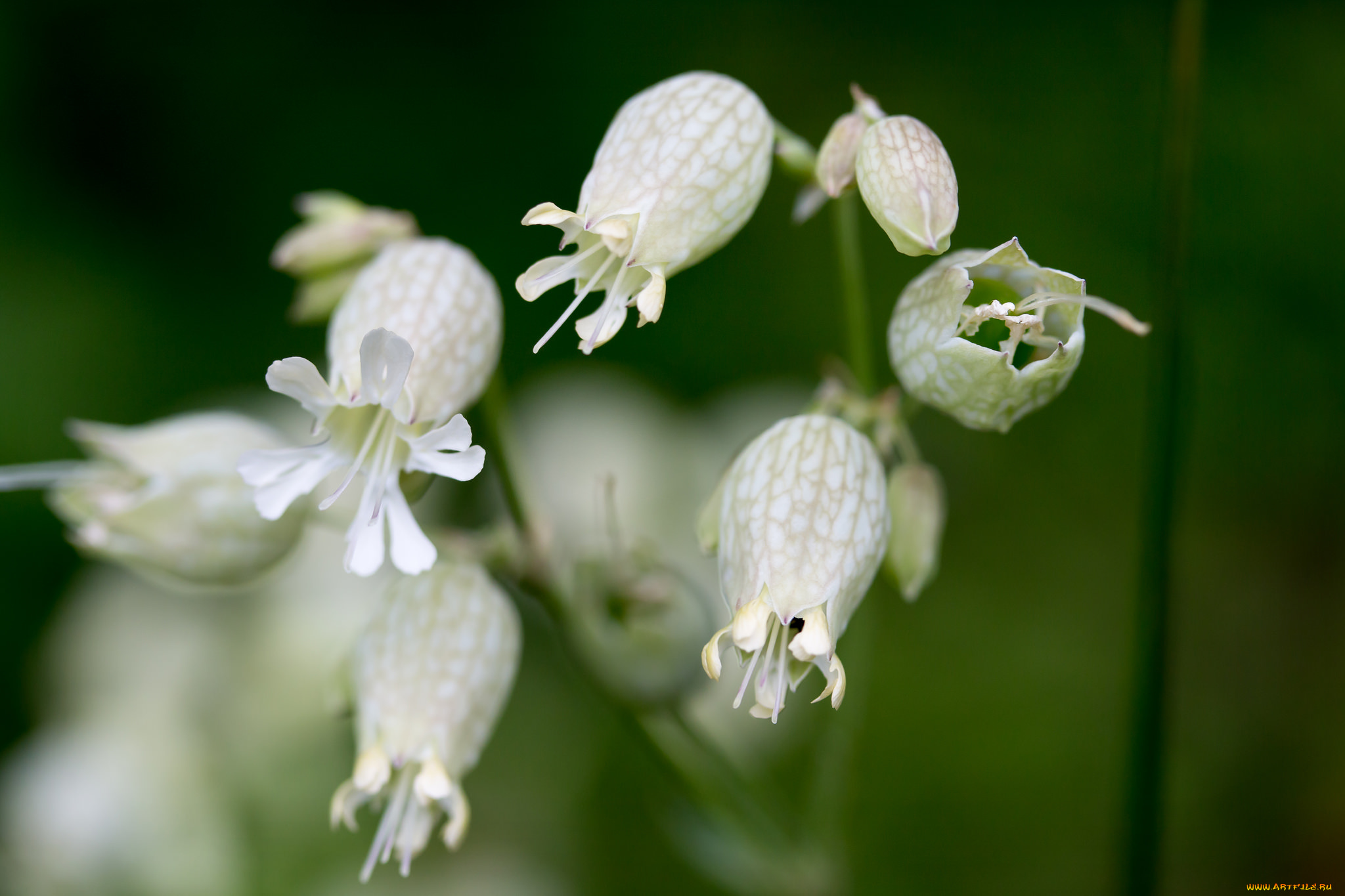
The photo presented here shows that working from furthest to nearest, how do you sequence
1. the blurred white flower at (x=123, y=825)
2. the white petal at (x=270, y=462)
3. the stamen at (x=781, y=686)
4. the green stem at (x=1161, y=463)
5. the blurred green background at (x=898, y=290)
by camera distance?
the blurred green background at (x=898, y=290) < the blurred white flower at (x=123, y=825) < the green stem at (x=1161, y=463) < the white petal at (x=270, y=462) < the stamen at (x=781, y=686)

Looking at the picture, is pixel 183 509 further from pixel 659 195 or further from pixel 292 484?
pixel 659 195

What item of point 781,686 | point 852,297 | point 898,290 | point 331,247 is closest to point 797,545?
point 781,686

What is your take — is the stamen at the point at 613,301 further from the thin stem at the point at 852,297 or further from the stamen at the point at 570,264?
the thin stem at the point at 852,297

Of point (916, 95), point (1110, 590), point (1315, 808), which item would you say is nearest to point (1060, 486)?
point (1110, 590)

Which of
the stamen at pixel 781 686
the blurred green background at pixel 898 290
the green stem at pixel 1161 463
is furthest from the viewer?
the blurred green background at pixel 898 290

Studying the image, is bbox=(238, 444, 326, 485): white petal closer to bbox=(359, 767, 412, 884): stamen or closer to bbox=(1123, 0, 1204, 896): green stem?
bbox=(359, 767, 412, 884): stamen

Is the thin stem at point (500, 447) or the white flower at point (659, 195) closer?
the white flower at point (659, 195)

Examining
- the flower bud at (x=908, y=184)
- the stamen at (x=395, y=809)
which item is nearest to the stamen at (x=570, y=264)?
the flower bud at (x=908, y=184)
